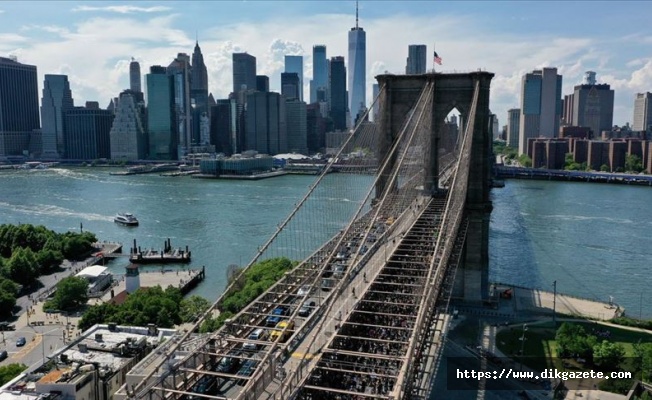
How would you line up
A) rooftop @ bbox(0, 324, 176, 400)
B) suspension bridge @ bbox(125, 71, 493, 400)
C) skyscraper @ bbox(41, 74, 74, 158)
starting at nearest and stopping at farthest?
1. suspension bridge @ bbox(125, 71, 493, 400)
2. rooftop @ bbox(0, 324, 176, 400)
3. skyscraper @ bbox(41, 74, 74, 158)

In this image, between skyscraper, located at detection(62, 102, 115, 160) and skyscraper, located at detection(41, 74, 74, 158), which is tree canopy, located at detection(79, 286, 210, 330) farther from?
skyscraper, located at detection(41, 74, 74, 158)

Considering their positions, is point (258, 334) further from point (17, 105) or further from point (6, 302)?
point (17, 105)

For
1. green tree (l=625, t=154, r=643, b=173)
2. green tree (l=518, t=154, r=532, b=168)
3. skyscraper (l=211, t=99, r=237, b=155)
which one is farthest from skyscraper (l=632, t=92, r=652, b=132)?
skyscraper (l=211, t=99, r=237, b=155)

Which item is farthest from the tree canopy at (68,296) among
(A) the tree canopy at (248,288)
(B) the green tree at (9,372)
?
(B) the green tree at (9,372)

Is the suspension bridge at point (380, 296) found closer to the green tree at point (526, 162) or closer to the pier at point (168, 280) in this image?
the pier at point (168, 280)

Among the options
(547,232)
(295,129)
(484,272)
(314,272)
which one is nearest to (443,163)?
(547,232)

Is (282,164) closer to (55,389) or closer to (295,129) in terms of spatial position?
(295,129)

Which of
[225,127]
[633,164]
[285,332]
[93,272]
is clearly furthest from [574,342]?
[225,127]
